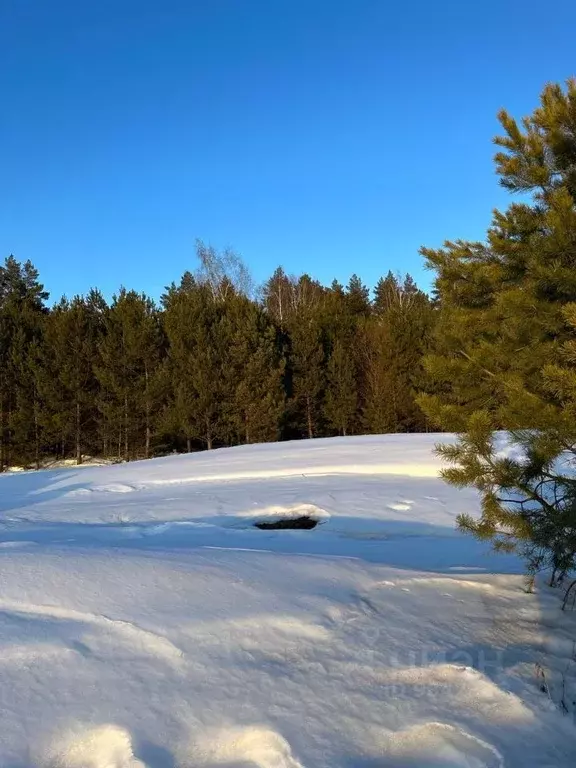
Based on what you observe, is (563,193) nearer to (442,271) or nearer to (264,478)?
(442,271)

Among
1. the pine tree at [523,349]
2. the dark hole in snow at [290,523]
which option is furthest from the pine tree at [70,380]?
the dark hole in snow at [290,523]

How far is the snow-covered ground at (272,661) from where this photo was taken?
2.02 metres

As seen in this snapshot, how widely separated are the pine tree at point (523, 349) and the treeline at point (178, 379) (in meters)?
9.03

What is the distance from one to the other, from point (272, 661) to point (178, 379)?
57.2ft

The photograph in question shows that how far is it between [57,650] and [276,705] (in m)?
0.94

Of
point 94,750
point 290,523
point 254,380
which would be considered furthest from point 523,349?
point 254,380

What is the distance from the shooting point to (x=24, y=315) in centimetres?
2070

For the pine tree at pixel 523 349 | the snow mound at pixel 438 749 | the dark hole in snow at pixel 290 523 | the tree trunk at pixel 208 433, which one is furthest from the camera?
the tree trunk at pixel 208 433

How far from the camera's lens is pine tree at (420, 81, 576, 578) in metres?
3.21

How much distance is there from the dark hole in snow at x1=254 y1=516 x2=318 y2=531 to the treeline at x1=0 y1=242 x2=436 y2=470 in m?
12.5

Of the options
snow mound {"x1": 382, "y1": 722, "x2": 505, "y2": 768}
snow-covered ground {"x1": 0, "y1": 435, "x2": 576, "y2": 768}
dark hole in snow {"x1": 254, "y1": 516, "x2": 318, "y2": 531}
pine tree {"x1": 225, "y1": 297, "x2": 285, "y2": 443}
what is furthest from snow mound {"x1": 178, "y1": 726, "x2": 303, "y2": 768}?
pine tree {"x1": 225, "y1": 297, "x2": 285, "y2": 443}

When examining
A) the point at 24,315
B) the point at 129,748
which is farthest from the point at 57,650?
the point at 24,315

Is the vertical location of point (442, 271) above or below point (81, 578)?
above

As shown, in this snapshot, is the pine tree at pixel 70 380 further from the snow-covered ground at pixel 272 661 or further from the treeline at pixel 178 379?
the snow-covered ground at pixel 272 661
